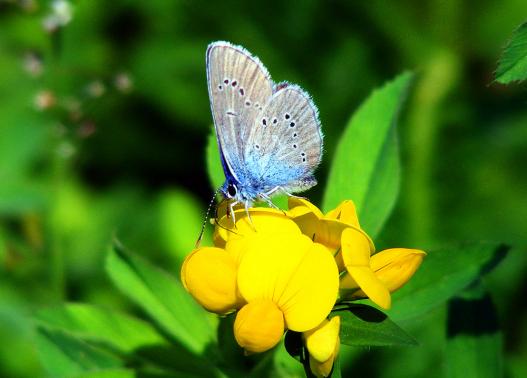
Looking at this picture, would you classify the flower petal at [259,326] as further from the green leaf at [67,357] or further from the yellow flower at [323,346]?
the green leaf at [67,357]

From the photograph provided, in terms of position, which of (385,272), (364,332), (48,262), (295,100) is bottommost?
(48,262)

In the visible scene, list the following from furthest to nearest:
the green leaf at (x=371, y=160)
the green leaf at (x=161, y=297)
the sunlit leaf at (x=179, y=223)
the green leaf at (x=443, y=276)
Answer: the sunlit leaf at (x=179, y=223) → the green leaf at (x=161, y=297) → the green leaf at (x=371, y=160) → the green leaf at (x=443, y=276)

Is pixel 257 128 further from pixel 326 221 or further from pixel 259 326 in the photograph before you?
pixel 259 326

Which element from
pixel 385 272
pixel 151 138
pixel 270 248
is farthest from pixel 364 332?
pixel 151 138

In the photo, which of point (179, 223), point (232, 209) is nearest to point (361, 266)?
point (232, 209)

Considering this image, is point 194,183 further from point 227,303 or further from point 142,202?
point 227,303

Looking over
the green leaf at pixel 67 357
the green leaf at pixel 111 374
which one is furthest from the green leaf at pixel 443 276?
the green leaf at pixel 67 357

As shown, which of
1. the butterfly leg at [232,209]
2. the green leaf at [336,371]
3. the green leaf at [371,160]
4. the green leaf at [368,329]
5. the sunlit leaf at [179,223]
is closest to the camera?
the green leaf at [368,329]
